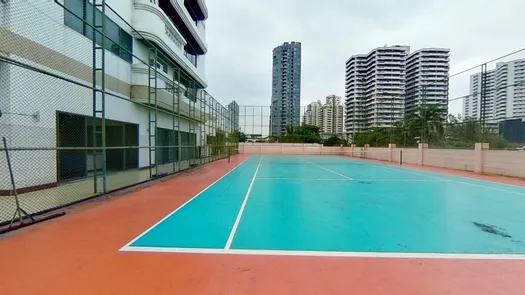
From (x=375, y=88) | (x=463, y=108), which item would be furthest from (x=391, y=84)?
(x=463, y=108)

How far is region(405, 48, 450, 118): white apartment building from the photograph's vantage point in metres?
18.0

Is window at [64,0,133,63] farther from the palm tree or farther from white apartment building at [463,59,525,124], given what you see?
the palm tree

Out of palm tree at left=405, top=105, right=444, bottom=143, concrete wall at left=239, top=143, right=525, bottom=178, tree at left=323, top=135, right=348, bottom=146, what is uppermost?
palm tree at left=405, top=105, right=444, bottom=143

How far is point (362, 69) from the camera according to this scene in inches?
1866

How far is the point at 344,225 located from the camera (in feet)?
16.5

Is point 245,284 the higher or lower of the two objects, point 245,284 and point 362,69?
the lower

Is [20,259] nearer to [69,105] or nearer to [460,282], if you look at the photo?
[460,282]

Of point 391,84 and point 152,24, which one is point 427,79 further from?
point 152,24

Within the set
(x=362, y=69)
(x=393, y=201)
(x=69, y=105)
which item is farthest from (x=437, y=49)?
(x=69, y=105)

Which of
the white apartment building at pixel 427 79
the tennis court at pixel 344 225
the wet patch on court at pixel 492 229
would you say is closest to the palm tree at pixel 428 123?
the white apartment building at pixel 427 79

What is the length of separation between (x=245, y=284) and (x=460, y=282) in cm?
227

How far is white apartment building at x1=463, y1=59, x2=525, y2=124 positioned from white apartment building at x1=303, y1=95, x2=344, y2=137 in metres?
27.1

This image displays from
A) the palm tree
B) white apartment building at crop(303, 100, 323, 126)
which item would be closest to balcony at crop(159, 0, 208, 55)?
the palm tree

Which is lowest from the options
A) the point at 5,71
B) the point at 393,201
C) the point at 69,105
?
the point at 393,201
